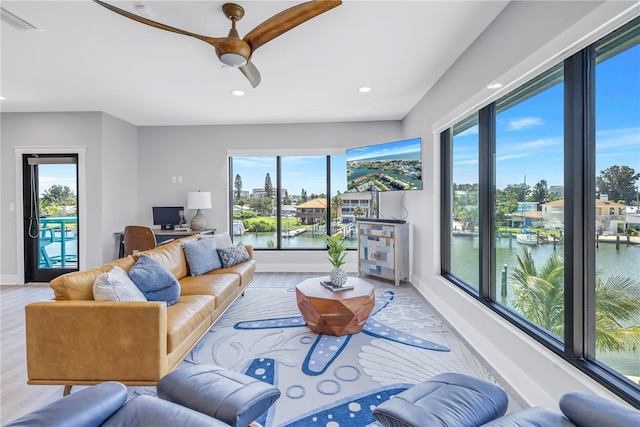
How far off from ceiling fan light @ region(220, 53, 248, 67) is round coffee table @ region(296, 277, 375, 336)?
1.94 metres

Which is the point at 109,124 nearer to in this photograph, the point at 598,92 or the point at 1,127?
the point at 1,127

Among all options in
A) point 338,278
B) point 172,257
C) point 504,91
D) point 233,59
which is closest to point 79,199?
point 172,257

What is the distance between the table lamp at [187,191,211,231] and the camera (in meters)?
4.86

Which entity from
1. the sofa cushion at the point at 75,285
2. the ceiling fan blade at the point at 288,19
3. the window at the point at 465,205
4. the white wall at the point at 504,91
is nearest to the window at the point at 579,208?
the white wall at the point at 504,91

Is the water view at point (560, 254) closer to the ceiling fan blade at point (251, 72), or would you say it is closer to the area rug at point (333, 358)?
the area rug at point (333, 358)

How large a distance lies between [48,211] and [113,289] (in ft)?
12.9

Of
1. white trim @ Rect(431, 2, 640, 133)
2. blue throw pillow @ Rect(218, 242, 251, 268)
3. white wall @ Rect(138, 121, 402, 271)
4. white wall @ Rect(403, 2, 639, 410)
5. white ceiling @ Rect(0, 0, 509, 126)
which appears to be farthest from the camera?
white wall @ Rect(138, 121, 402, 271)

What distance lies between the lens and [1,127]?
14.8 ft

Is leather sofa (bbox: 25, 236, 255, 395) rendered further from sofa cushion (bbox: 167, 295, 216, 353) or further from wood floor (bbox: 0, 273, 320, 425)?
wood floor (bbox: 0, 273, 320, 425)

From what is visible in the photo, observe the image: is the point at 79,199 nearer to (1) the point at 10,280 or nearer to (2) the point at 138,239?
(2) the point at 138,239

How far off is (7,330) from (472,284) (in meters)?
4.59

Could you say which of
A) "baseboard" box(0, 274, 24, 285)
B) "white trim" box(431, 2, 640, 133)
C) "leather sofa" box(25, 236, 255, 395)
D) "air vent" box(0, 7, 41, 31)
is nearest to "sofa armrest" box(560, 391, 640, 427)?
"white trim" box(431, 2, 640, 133)

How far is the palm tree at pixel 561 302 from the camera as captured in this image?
1455 millimetres

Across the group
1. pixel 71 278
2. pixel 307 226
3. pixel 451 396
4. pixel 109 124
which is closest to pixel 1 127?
pixel 109 124
